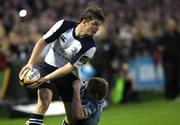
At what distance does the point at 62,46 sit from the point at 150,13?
14.8 m

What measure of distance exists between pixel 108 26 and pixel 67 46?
1201 cm

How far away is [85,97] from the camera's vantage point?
9797mm

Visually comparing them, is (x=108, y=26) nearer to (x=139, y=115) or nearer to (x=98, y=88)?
(x=139, y=115)

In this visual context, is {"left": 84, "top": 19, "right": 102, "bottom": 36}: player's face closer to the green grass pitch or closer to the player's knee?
the player's knee

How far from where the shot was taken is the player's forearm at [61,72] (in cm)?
916

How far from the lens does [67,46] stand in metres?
9.80

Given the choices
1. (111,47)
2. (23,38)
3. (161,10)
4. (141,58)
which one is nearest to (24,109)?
(23,38)

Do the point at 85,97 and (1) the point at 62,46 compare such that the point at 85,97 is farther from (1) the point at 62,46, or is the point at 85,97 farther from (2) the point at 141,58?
(2) the point at 141,58

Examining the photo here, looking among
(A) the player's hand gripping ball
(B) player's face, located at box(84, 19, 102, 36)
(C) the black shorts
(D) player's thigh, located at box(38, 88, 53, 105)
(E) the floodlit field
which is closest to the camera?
(A) the player's hand gripping ball

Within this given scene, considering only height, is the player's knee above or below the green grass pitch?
above

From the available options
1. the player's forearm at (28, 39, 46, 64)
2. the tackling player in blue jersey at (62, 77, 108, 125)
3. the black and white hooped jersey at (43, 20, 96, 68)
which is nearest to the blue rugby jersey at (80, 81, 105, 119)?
the tackling player in blue jersey at (62, 77, 108, 125)

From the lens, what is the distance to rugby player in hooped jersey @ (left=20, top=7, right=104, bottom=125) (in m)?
9.33

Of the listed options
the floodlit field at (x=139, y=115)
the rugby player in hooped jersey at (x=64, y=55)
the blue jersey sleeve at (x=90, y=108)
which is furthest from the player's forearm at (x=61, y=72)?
the floodlit field at (x=139, y=115)

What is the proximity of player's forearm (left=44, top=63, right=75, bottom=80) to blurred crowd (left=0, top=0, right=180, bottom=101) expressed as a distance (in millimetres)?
7649
